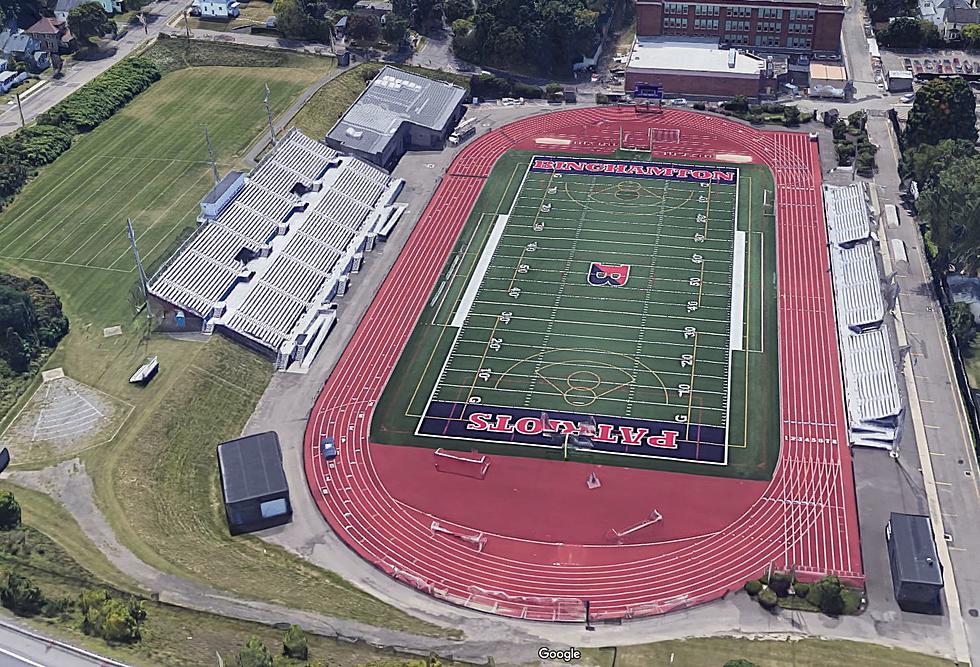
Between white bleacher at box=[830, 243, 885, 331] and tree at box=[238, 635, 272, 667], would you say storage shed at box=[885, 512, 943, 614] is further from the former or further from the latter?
tree at box=[238, 635, 272, 667]

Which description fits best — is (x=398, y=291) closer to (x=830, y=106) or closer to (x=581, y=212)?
(x=581, y=212)

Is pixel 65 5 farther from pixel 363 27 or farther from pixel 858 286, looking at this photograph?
pixel 858 286

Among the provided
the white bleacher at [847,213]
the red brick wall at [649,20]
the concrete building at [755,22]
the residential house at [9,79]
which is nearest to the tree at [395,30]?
the red brick wall at [649,20]

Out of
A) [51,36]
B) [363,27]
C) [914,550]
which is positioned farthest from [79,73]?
[914,550]

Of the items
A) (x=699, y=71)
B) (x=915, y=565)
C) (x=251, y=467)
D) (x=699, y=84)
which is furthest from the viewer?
(x=699, y=84)

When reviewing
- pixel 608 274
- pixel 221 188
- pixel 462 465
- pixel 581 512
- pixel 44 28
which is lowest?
pixel 581 512

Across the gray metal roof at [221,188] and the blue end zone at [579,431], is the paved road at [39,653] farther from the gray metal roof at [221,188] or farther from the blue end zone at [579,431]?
the gray metal roof at [221,188]
